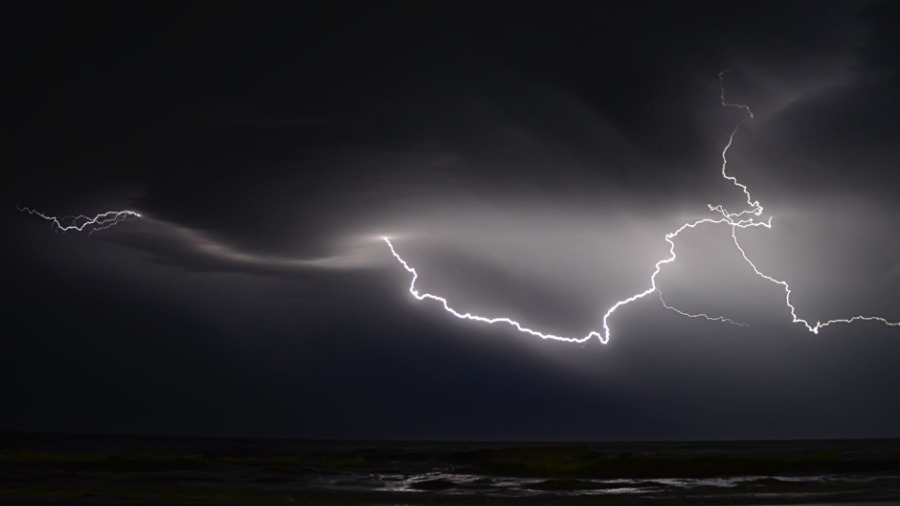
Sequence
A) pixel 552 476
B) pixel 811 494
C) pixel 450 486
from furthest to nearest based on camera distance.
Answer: pixel 552 476 → pixel 450 486 → pixel 811 494

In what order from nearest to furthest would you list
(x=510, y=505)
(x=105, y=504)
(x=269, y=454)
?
(x=105, y=504), (x=510, y=505), (x=269, y=454)

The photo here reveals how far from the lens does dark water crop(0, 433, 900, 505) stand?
11.9m

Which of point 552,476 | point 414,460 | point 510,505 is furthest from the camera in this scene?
point 414,460

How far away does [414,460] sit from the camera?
21922 mm

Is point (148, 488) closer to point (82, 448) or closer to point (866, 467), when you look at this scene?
Answer: point (82, 448)

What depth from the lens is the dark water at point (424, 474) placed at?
1189 cm

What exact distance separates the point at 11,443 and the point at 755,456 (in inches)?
913

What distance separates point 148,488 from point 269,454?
1073cm

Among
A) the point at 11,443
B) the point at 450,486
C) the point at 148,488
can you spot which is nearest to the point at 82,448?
the point at 11,443

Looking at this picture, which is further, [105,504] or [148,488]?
[148,488]

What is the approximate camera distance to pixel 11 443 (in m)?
24.7

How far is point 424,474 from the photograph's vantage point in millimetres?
17266

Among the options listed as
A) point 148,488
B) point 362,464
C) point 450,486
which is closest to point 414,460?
point 362,464

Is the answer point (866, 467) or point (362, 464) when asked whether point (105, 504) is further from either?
point (866, 467)
